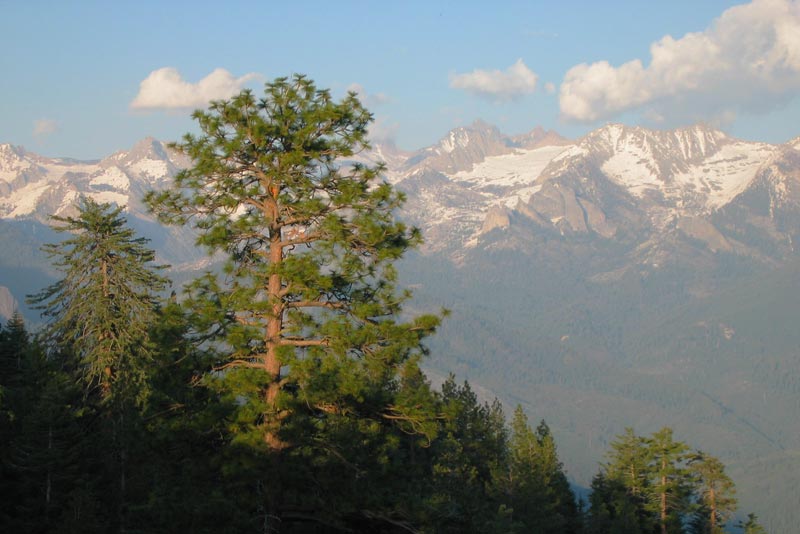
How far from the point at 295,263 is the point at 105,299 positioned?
58.4 ft

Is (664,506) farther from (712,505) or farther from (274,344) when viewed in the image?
(274,344)

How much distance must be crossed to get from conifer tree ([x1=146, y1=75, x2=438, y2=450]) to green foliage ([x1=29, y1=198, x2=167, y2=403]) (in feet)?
48.8

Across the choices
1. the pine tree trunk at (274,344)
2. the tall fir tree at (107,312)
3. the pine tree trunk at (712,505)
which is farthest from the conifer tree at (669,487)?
the pine tree trunk at (274,344)

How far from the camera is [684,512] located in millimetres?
61188

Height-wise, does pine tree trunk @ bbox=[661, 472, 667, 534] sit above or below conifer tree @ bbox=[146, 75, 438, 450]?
below

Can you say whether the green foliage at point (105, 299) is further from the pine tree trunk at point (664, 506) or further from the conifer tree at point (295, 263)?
the pine tree trunk at point (664, 506)

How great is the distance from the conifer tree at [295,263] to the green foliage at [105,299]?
48.8ft

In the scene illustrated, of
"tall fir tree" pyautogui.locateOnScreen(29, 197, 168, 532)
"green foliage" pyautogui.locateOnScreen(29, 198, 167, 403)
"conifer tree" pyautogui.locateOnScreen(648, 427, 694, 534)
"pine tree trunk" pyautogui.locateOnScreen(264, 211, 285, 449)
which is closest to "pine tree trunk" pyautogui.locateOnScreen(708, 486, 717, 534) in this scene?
"conifer tree" pyautogui.locateOnScreen(648, 427, 694, 534)

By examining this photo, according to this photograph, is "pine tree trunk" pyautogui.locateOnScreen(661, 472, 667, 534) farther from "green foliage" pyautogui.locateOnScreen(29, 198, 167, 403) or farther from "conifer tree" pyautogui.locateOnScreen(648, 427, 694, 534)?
"green foliage" pyautogui.locateOnScreen(29, 198, 167, 403)

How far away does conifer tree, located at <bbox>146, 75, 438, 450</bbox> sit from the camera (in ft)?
→ 64.4

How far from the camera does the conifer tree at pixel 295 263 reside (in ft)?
64.4

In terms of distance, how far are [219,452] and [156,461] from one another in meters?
1.62

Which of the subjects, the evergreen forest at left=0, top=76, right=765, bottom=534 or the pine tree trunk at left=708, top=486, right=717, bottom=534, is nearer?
the evergreen forest at left=0, top=76, right=765, bottom=534

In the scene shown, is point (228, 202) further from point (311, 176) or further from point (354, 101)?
point (354, 101)
